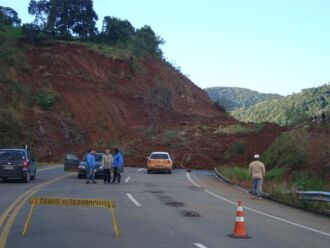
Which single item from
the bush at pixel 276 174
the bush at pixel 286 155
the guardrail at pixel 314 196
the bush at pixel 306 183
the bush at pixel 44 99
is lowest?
the guardrail at pixel 314 196

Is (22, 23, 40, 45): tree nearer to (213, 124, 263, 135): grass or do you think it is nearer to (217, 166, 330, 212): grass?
(213, 124, 263, 135): grass

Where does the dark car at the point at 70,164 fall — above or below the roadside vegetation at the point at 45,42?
below

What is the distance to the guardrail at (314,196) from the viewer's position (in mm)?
18880

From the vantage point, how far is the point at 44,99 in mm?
63875

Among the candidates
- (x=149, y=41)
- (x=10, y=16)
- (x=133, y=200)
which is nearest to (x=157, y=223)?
(x=133, y=200)

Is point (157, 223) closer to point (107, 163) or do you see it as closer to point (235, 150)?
point (107, 163)

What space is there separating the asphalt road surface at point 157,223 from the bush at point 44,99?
41854 millimetres

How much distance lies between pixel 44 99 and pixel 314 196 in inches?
1879

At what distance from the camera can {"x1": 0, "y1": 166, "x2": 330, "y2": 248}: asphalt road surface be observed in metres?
11.4

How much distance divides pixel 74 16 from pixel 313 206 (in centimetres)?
6654

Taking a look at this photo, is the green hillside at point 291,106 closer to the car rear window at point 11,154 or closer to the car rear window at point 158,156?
the car rear window at point 158,156

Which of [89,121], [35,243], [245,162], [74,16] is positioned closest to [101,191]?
[35,243]

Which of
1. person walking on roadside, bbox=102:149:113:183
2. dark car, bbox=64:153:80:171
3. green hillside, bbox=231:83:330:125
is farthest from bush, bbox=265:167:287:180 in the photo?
green hillside, bbox=231:83:330:125

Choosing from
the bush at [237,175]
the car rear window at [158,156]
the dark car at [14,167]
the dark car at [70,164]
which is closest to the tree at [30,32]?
the dark car at [70,164]
